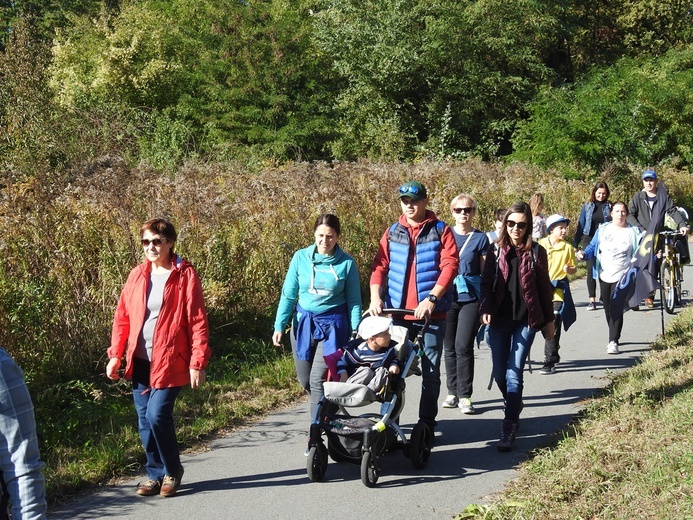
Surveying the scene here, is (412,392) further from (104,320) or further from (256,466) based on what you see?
(104,320)

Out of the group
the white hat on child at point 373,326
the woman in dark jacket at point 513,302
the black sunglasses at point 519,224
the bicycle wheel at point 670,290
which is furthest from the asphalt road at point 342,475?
the bicycle wheel at point 670,290

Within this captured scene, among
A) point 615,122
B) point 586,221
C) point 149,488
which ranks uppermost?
Result: point 615,122

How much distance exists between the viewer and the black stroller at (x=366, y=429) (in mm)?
6031

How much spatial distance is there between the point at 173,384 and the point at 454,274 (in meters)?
2.36

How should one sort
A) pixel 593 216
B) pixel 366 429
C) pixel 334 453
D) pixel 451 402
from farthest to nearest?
pixel 593 216 → pixel 451 402 → pixel 334 453 → pixel 366 429

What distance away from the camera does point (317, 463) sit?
20.1 feet

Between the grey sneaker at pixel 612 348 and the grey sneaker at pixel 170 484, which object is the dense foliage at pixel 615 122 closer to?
the grey sneaker at pixel 612 348

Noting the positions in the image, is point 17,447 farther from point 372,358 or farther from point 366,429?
point 372,358

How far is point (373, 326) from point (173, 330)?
4.84ft

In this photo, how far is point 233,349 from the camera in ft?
33.5

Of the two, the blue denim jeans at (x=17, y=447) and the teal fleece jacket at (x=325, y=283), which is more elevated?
the teal fleece jacket at (x=325, y=283)

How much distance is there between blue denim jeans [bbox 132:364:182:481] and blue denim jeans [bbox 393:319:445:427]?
1.91 metres

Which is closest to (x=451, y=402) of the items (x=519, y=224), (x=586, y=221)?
(x=519, y=224)

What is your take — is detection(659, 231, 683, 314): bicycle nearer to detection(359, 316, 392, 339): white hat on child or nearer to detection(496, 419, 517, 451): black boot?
detection(496, 419, 517, 451): black boot
